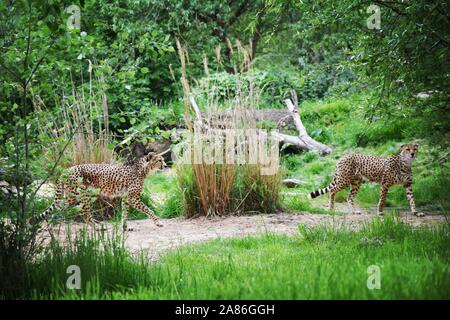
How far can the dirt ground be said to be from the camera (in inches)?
265

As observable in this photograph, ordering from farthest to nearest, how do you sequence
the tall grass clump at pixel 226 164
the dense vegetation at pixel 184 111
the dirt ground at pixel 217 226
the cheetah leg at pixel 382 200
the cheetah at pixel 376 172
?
the cheetah at pixel 376 172
the cheetah leg at pixel 382 200
the tall grass clump at pixel 226 164
the dirt ground at pixel 217 226
the dense vegetation at pixel 184 111

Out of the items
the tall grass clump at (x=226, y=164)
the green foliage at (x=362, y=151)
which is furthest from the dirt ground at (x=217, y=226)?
the green foliage at (x=362, y=151)

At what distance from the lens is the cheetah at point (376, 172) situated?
894 cm

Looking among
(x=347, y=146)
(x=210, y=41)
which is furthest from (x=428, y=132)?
(x=210, y=41)

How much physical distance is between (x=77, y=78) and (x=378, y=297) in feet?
49.0

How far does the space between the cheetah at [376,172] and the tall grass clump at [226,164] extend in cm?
108

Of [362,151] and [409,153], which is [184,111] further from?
[362,151]

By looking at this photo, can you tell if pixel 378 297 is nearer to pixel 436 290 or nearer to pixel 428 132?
pixel 436 290

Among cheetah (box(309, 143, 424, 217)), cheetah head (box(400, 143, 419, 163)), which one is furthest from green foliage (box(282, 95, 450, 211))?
cheetah (box(309, 143, 424, 217))

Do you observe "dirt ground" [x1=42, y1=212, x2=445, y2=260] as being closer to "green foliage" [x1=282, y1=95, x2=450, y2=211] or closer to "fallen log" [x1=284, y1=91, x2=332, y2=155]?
"green foliage" [x1=282, y1=95, x2=450, y2=211]

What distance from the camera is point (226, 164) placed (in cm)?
840

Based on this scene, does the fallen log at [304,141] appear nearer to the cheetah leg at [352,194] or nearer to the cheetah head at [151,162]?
the cheetah leg at [352,194]

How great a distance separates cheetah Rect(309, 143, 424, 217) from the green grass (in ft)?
10.6

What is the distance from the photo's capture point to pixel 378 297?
3418mm
